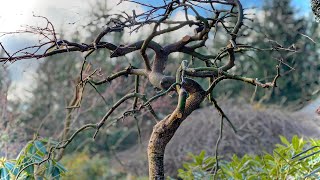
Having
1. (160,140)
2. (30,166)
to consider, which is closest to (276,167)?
(160,140)

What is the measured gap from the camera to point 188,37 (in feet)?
5.13

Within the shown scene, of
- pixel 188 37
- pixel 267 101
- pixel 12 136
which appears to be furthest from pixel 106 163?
pixel 188 37

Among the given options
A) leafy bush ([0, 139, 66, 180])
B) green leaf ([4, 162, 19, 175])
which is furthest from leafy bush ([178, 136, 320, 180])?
green leaf ([4, 162, 19, 175])

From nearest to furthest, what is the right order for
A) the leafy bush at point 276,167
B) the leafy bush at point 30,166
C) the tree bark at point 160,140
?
the tree bark at point 160,140 → the leafy bush at point 276,167 → the leafy bush at point 30,166

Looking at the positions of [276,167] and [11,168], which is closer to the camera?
[276,167]

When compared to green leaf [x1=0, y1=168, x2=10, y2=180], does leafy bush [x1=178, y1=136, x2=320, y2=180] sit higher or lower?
lower

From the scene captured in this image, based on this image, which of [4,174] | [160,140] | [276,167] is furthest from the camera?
[4,174]

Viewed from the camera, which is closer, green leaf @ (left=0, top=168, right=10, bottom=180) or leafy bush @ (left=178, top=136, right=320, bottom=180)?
leafy bush @ (left=178, top=136, right=320, bottom=180)

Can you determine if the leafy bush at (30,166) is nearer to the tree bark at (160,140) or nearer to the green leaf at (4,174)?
the green leaf at (4,174)

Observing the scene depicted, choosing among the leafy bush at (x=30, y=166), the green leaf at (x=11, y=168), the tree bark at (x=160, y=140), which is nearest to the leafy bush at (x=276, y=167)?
the tree bark at (x=160, y=140)

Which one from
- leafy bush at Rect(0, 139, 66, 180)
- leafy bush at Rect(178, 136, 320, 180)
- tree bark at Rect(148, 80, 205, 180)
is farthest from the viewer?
Answer: leafy bush at Rect(0, 139, 66, 180)

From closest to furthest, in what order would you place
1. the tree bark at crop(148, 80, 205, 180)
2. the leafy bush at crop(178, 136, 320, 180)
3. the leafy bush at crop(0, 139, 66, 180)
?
the tree bark at crop(148, 80, 205, 180), the leafy bush at crop(178, 136, 320, 180), the leafy bush at crop(0, 139, 66, 180)

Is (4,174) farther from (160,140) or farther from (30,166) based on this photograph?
(160,140)

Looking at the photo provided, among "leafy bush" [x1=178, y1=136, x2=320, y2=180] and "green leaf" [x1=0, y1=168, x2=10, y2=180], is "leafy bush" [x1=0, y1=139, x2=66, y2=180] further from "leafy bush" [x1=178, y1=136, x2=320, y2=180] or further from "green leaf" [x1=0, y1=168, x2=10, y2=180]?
"leafy bush" [x1=178, y1=136, x2=320, y2=180]
